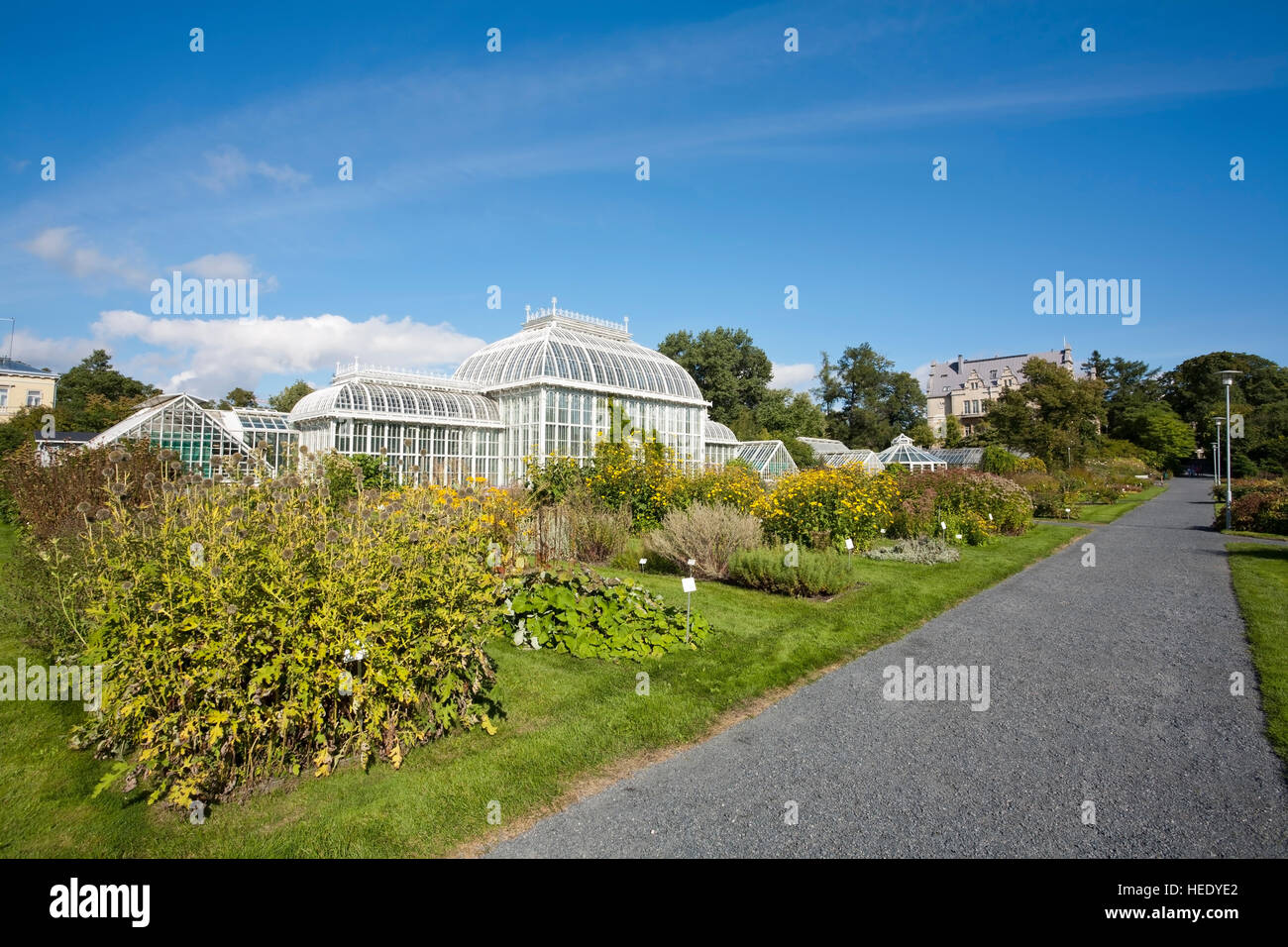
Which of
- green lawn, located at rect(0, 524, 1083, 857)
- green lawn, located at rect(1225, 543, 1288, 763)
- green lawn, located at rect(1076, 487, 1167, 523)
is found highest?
green lawn, located at rect(0, 524, 1083, 857)

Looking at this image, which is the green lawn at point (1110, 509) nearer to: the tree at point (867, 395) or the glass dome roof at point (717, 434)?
the glass dome roof at point (717, 434)

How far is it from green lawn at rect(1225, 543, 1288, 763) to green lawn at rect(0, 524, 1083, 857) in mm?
3262

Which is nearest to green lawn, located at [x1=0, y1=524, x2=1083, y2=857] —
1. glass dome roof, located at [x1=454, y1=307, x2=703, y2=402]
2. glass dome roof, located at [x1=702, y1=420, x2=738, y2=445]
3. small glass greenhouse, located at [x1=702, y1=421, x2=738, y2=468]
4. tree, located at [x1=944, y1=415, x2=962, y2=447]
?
glass dome roof, located at [x1=454, y1=307, x2=703, y2=402]

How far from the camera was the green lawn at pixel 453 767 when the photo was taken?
131 inches

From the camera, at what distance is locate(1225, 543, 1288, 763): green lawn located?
17.2ft

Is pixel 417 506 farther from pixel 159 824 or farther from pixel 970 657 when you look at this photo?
pixel 970 657

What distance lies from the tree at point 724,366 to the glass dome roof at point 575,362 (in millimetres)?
18620

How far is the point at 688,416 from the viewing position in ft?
85.5

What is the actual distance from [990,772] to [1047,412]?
116 ft

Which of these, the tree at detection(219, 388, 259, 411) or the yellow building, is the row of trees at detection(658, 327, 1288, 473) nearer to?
the tree at detection(219, 388, 259, 411)

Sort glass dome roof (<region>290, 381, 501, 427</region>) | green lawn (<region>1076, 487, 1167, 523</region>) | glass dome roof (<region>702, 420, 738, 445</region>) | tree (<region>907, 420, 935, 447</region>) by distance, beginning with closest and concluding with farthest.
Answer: glass dome roof (<region>290, 381, 501, 427</region>), green lawn (<region>1076, 487, 1167, 523</region>), glass dome roof (<region>702, 420, 738, 445</region>), tree (<region>907, 420, 935, 447</region>)

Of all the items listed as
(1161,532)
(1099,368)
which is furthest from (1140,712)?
(1099,368)

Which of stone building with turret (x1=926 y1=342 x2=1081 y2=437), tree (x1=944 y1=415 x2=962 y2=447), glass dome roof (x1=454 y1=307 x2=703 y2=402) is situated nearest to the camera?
glass dome roof (x1=454 y1=307 x2=703 y2=402)

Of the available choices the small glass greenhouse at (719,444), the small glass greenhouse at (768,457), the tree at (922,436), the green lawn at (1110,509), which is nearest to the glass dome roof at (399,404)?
the small glass greenhouse at (719,444)
